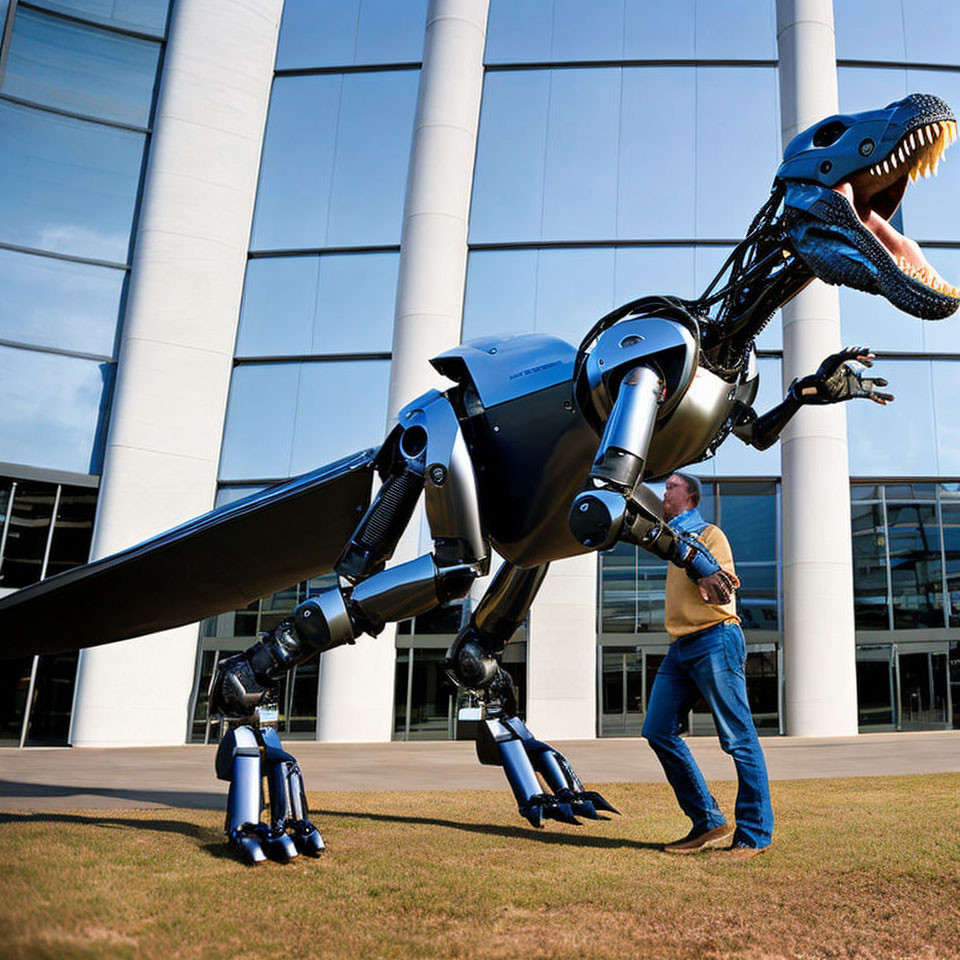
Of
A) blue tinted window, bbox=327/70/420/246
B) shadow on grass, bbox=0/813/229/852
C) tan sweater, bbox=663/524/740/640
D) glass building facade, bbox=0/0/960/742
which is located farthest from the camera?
blue tinted window, bbox=327/70/420/246

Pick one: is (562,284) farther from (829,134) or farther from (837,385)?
(829,134)

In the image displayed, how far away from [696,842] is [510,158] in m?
14.2

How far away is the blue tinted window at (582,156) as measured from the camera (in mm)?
15492

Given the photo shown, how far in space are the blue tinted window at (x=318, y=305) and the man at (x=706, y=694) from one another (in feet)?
39.0

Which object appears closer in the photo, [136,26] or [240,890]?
[240,890]

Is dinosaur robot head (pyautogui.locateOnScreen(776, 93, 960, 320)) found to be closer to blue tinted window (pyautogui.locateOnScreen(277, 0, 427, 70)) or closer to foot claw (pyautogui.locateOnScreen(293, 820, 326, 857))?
foot claw (pyautogui.locateOnScreen(293, 820, 326, 857))

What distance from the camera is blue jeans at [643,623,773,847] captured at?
3467 millimetres

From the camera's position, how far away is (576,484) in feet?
12.1

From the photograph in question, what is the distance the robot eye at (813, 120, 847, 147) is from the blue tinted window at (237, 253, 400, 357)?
479 inches

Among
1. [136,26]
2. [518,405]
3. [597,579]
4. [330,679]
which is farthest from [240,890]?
[136,26]

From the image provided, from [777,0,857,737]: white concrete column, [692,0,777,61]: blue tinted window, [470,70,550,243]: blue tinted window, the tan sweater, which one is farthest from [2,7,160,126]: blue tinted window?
the tan sweater

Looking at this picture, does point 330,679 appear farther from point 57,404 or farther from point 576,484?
point 576,484

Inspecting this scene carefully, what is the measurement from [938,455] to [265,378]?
11.7 meters

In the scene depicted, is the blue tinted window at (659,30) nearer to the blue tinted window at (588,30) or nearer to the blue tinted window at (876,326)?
the blue tinted window at (588,30)
